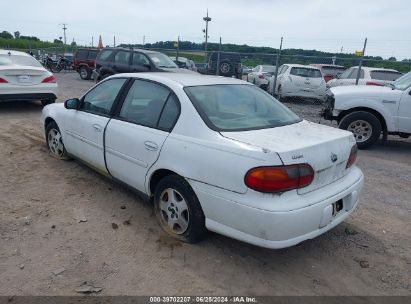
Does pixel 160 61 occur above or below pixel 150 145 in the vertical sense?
above

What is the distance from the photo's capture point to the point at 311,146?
3.04 meters

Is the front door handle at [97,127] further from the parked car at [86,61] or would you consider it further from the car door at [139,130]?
the parked car at [86,61]

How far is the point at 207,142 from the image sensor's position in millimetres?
3133

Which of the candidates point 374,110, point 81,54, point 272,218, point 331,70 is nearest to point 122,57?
point 331,70

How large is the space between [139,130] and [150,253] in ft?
3.93

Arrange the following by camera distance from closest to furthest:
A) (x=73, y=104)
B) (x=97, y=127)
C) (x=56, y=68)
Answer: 1. (x=97, y=127)
2. (x=73, y=104)
3. (x=56, y=68)

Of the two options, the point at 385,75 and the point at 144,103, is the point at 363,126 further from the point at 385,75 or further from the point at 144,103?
the point at 385,75

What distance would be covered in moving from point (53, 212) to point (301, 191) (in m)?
2.60

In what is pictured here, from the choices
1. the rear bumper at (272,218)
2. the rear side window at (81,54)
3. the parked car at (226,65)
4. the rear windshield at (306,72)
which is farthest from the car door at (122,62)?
the rear bumper at (272,218)

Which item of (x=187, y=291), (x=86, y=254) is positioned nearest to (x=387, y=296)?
(x=187, y=291)

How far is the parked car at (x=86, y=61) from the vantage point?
21.5 m

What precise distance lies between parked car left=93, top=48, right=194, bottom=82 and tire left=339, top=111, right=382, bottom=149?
21.1 ft

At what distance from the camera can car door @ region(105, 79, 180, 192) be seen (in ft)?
11.8

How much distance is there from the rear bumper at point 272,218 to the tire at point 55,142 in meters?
3.09
